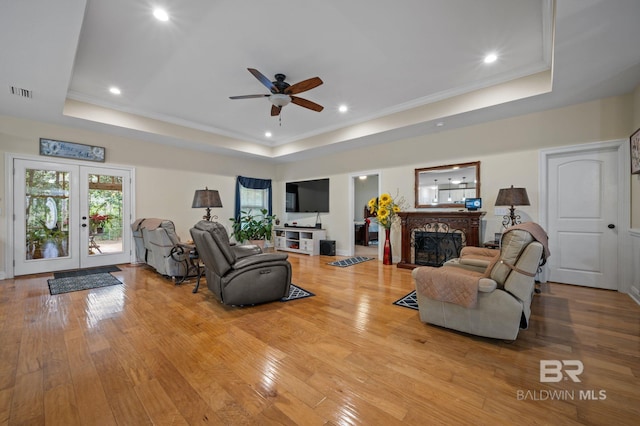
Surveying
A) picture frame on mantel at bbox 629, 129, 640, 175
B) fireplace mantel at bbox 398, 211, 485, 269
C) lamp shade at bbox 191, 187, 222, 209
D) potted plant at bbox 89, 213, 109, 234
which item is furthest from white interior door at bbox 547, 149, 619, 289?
potted plant at bbox 89, 213, 109, 234

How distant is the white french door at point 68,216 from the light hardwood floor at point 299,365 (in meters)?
1.73

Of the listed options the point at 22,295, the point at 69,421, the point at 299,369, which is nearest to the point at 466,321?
the point at 299,369

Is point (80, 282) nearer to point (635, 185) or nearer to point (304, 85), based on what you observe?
point (304, 85)

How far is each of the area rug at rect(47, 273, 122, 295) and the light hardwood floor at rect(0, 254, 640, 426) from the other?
1.64 feet

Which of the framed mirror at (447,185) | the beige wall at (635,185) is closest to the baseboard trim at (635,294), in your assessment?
the beige wall at (635,185)

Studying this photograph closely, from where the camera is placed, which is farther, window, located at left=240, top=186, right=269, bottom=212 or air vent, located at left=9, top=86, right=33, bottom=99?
window, located at left=240, top=186, right=269, bottom=212

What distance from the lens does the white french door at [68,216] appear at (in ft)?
14.3

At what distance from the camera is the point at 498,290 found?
212cm

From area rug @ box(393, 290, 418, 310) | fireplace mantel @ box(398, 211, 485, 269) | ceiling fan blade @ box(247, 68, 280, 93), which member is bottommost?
area rug @ box(393, 290, 418, 310)

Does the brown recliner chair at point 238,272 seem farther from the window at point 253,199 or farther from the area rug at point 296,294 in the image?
the window at point 253,199

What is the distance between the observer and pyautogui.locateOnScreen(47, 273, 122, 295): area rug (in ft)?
11.8

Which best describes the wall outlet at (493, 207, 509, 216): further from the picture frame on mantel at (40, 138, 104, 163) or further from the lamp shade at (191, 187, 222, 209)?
the picture frame on mantel at (40, 138, 104, 163)

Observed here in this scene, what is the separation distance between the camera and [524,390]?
5.18 ft

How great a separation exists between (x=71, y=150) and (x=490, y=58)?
6800mm
